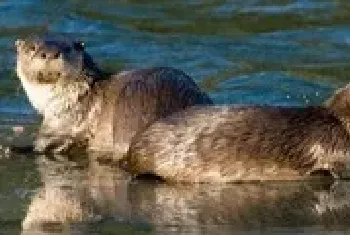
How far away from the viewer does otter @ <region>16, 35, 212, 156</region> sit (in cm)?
817

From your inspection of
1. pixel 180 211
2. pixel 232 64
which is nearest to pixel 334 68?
pixel 232 64

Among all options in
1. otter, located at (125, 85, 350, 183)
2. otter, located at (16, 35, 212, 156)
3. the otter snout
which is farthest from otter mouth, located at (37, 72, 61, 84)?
otter, located at (125, 85, 350, 183)

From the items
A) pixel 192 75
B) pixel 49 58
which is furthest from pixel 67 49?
pixel 192 75

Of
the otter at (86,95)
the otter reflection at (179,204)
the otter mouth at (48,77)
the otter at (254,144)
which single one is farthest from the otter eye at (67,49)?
the otter at (254,144)

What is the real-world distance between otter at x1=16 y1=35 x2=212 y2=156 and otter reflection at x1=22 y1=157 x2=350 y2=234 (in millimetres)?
533

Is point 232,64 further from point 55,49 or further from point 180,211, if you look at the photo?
point 180,211

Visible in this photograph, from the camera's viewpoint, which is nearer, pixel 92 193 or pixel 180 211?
pixel 180 211

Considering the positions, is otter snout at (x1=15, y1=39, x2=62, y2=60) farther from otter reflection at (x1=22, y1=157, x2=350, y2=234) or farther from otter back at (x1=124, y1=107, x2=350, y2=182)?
otter back at (x1=124, y1=107, x2=350, y2=182)

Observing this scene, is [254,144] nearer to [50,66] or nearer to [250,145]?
[250,145]

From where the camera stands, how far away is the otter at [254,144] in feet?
24.2

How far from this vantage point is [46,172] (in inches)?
307

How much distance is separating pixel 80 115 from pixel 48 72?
12.6 inches

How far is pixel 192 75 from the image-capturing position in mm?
10844

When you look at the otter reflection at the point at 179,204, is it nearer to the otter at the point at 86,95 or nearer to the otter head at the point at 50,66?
the otter at the point at 86,95
